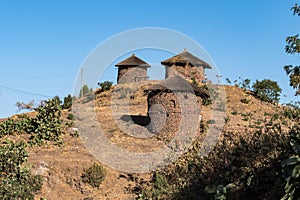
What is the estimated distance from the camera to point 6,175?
12.3m

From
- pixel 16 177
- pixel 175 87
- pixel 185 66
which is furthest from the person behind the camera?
pixel 185 66

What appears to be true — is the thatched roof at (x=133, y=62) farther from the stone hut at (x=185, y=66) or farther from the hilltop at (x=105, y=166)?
the hilltop at (x=105, y=166)

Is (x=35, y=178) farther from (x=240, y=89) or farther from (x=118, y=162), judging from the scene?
(x=240, y=89)

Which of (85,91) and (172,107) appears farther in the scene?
(85,91)

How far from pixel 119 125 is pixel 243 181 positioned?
1941 cm

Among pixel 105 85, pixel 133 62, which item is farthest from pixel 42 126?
pixel 133 62

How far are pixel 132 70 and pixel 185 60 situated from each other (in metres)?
6.79

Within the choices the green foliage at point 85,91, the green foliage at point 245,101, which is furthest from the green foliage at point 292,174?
the green foliage at point 85,91

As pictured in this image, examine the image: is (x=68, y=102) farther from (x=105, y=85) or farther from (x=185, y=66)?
(x=185, y=66)

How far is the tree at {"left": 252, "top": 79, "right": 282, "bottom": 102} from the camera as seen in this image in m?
40.0

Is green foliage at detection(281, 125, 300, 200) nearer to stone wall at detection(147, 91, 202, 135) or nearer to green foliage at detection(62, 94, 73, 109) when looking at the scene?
stone wall at detection(147, 91, 202, 135)

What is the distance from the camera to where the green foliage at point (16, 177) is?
1089 cm

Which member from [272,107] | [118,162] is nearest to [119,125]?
[118,162]

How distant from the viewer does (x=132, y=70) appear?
47562 mm
